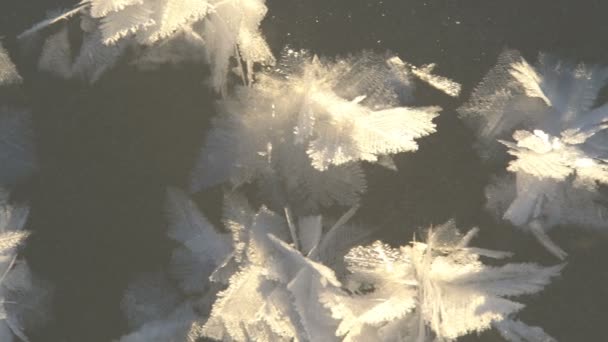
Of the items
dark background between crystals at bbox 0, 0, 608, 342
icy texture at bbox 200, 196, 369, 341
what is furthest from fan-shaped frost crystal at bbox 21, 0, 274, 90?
icy texture at bbox 200, 196, 369, 341

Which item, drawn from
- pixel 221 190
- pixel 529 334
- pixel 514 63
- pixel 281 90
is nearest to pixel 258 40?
pixel 281 90

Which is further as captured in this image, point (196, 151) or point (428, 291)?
point (196, 151)

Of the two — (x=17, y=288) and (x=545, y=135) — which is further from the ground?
(x=545, y=135)

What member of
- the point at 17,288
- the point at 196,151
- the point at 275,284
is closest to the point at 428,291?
the point at 275,284

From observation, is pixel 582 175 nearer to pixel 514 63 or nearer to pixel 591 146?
pixel 591 146

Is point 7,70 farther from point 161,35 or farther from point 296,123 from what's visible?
point 296,123

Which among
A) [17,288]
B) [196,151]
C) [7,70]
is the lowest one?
[17,288]
